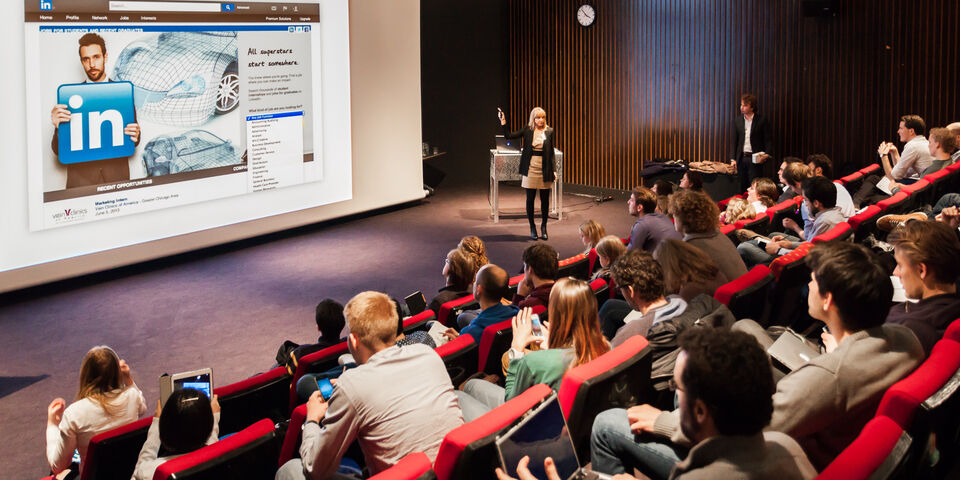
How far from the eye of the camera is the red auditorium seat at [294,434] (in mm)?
3012

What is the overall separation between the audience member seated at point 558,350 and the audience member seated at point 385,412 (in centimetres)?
35

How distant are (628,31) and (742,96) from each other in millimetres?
2044

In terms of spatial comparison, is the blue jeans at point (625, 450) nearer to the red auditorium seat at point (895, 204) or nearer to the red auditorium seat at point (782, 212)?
the red auditorium seat at point (895, 204)

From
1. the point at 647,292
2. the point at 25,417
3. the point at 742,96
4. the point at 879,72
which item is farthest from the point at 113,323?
the point at 879,72

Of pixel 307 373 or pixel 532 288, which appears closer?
pixel 307 373

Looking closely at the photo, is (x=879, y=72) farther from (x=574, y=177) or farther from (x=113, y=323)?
(x=113, y=323)

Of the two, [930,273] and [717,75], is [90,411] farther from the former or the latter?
[717,75]

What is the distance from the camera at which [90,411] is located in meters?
3.31

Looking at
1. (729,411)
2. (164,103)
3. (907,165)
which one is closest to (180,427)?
(729,411)

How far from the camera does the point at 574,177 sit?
12.2 meters

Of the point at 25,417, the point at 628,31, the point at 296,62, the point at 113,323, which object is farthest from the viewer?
the point at 628,31

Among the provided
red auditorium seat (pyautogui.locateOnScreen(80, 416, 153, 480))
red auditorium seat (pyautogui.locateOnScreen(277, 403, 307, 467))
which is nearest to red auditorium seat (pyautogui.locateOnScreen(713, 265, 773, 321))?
red auditorium seat (pyautogui.locateOnScreen(277, 403, 307, 467))

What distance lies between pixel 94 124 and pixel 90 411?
4165 mm

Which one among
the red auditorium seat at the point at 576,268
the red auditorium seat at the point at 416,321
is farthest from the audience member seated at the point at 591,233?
the red auditorium seat at the point at 416,321
